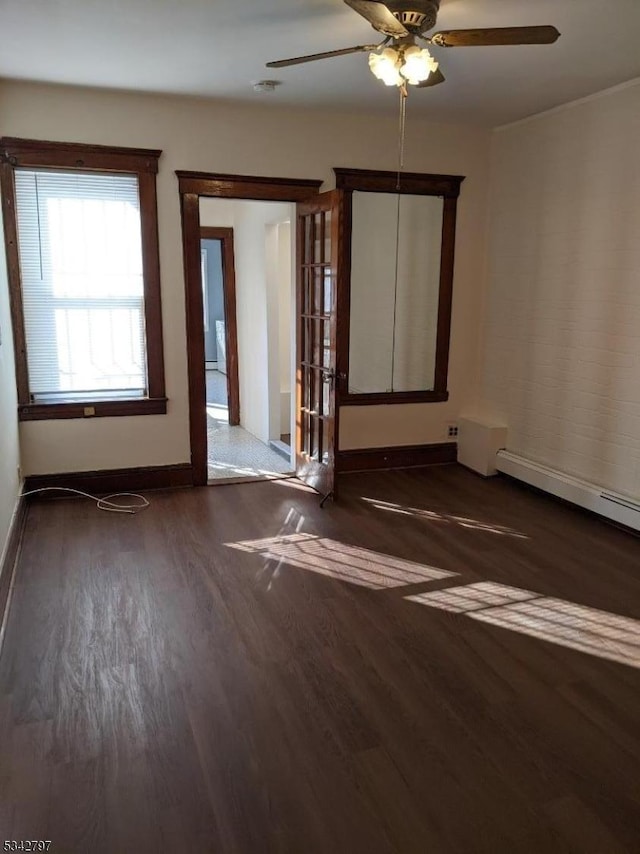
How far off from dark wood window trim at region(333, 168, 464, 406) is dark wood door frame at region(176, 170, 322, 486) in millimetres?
353

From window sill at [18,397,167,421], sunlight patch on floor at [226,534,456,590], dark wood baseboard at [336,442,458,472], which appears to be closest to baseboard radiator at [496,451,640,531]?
dark wood baseboard at [336,442,458,472]

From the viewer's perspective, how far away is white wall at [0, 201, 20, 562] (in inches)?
131

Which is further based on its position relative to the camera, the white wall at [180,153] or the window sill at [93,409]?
the window sill at [93,409]

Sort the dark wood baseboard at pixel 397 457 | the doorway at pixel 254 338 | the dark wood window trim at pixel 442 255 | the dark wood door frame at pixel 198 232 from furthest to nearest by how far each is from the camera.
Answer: the doorway at pixel 254 338 < the dark wood baseboard at pixel 397 457 < the dark wood window trim at pixel 442 255 < the dark wood door frame at pixel 198 232

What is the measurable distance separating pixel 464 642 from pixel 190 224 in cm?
332

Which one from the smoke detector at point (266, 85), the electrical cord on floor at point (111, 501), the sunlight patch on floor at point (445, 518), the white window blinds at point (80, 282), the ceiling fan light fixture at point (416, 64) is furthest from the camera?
the electrical cord on floor at point (111, 501)

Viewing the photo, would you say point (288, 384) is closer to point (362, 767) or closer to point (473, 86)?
point (473, 86)

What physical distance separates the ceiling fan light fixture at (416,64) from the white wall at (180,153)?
1.72 meters

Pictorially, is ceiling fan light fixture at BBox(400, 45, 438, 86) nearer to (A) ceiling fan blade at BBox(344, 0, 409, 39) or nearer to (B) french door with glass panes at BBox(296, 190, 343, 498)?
(A) ceiling fan blade at BBox(344, 0, 409, 39)

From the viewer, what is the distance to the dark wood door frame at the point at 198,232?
14.7ft

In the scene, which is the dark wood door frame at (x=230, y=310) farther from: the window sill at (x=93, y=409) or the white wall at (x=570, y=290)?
the white wall at (x=570, y=290)

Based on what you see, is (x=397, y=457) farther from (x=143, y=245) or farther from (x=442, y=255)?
(x=143, y=245)

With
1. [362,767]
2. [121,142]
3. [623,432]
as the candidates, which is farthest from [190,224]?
[362,767]

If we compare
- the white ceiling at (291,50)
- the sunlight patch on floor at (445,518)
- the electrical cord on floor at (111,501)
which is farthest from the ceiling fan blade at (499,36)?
the electrical cord on floor at (111,501)
